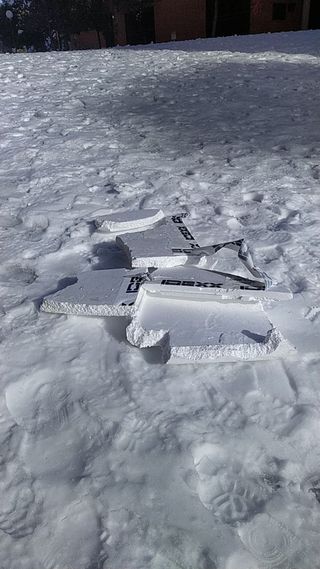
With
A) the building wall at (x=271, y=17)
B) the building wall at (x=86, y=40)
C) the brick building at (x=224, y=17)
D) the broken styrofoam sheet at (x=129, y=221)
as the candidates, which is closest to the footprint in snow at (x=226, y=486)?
the broken styrofoam sheet at (x=129, y=221)

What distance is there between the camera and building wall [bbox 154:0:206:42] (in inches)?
733

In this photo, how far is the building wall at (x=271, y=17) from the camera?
17359mm

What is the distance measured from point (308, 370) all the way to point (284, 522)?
53 cm

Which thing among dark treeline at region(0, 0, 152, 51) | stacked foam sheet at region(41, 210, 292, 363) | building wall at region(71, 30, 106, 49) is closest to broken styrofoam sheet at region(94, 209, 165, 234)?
stacked foam sheet at region(41, 210, 292, 363)

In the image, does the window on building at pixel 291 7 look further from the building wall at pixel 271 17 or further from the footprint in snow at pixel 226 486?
the footprint in snow at pixel 226 486

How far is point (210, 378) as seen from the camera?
1441 mm

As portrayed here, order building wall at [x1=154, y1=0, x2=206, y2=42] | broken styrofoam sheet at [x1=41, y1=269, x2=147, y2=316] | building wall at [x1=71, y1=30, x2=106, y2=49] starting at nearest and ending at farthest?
broken styrofoam sheet at [x1=41, y1=269, x2=147, y2=316] < building wall at [x1=154, y1=0, x2=206, y2=42] < building wall at [x1=71, y1=30, x2=106, y2=49]

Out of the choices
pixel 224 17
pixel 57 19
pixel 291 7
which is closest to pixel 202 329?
pixel 291 7

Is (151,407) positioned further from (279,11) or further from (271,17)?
(279,11)

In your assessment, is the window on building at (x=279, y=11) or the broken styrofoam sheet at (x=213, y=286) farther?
the window on building at (x=279, y=11)

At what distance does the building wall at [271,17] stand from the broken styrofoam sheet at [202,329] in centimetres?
1895

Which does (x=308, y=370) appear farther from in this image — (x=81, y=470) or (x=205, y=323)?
(x=81, y=470)

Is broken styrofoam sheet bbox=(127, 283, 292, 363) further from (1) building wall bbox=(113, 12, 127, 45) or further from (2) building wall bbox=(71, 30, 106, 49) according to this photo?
(2) building wall bbox=(71, 30, 106, 49)

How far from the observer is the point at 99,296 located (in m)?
1.71
